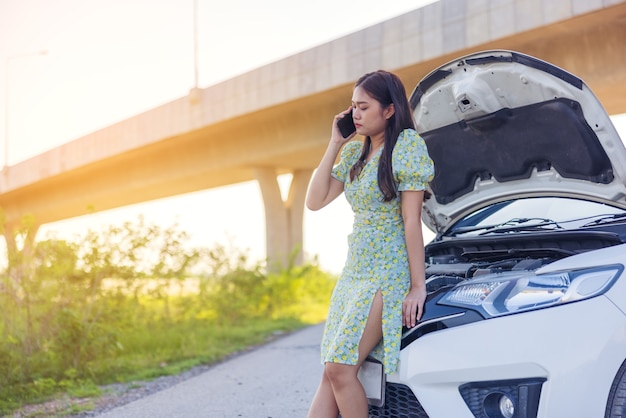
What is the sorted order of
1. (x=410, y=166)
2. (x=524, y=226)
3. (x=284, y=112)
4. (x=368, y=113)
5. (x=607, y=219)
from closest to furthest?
1. (x=410, y=166)
2. (x=368, y=113)
3. (x=607, y=219)
4. (x=524, y=226)
5. (x=284, y=112)

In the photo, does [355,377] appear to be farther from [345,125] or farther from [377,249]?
[345,125]

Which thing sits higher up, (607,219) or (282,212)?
(282,212)

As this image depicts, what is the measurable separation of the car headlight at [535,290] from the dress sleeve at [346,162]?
896mm

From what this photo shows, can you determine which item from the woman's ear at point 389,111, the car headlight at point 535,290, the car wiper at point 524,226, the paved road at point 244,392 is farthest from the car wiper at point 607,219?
the paved road at point 244,392

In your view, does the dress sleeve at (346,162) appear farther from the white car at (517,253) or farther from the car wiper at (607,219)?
the car wiper at (607,219)

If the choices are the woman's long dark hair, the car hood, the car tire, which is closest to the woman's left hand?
the woman's long dark hair

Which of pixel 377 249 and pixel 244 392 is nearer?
pixel 377 249

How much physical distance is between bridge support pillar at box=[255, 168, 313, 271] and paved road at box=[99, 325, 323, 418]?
44.6 feet

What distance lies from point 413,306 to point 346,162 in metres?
0.86

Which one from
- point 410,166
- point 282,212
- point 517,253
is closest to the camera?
point 410,166

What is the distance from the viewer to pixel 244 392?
6.12 m

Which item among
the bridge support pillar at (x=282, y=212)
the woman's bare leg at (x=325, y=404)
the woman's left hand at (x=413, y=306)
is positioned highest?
the bridge support pillar at (x=282, y=212)

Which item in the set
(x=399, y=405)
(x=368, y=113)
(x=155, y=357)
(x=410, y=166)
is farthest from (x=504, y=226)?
(x=155, y=357)

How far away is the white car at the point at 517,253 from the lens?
8.93ft
